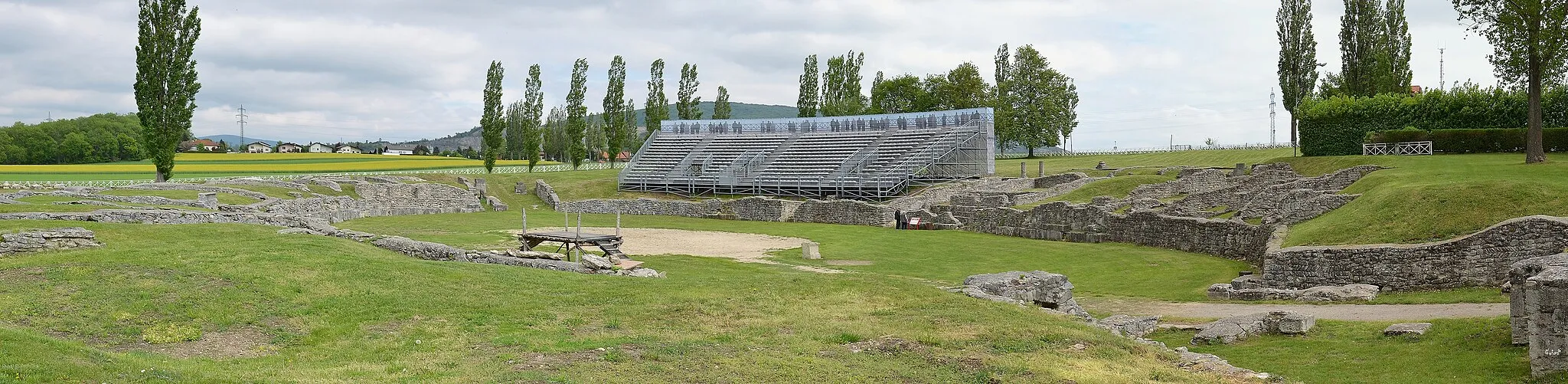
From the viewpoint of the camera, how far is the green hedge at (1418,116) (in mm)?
47875

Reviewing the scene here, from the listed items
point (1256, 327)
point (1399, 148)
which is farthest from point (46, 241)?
point (1399, 148)

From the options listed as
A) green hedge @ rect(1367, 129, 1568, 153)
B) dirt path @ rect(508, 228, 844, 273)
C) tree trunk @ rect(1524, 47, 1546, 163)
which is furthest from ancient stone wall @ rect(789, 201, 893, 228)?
tree trunk @ rect(1524, 47, 1546, 163)

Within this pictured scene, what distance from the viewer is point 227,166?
294ft

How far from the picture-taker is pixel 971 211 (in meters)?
46.9

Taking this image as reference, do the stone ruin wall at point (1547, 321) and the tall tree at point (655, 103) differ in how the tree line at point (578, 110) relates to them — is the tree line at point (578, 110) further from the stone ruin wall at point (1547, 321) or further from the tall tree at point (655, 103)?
the stone ruin wall at point (1547, 321)

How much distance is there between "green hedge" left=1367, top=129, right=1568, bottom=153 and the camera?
146 feet

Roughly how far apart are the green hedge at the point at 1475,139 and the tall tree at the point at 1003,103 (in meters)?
40.4

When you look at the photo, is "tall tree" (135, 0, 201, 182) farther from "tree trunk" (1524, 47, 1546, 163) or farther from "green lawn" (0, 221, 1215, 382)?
"tree trunk" (1524, 47, 1546, 163)

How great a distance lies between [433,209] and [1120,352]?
50751mm

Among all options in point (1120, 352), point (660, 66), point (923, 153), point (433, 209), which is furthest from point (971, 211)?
point (660, 66)

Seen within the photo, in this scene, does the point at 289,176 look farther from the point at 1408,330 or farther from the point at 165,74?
the point at 1408,330

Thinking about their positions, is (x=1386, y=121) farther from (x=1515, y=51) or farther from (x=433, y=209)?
(x=433, y=209)

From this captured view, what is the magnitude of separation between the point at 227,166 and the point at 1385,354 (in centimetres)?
9353

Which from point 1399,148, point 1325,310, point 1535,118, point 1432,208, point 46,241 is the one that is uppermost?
point 1535,118
